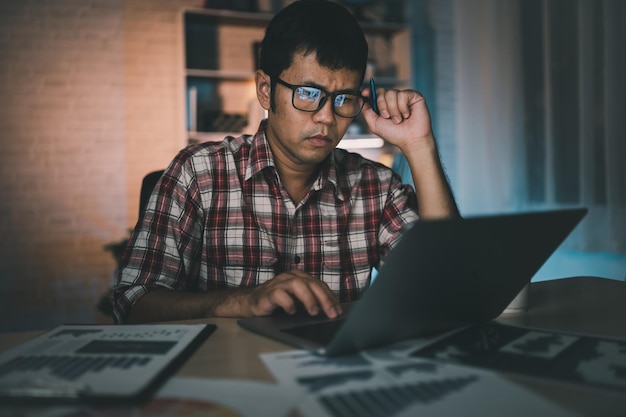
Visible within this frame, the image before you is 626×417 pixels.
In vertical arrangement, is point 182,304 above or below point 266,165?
below

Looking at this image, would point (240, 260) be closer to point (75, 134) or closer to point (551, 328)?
point (551, 328)

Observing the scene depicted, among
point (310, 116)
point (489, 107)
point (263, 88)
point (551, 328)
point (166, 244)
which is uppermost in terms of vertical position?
point (489, 107)

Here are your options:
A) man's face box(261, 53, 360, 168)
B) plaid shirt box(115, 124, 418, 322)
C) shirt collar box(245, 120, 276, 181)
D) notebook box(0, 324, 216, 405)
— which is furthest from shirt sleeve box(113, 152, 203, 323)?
notebook box(0, 324, 216, 405)

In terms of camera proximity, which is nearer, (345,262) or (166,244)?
(166,244)

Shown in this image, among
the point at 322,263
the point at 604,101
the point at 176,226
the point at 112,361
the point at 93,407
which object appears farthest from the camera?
the point at 604,101

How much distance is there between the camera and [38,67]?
3.67 metres

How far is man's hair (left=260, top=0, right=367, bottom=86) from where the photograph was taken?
140cm

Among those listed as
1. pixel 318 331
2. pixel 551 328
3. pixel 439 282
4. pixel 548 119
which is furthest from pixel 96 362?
pixel 548 119

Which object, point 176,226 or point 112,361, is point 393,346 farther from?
point 176,226

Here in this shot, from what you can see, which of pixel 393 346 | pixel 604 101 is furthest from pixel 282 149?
pixel 604 101

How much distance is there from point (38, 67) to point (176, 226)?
2.88 meters

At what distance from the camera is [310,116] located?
4.61 ft

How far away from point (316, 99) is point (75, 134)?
2.82 meters

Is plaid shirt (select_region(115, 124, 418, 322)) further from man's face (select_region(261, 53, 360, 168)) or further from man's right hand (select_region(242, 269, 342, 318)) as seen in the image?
man's right hand (select_region(242, 269, 342, 318))
